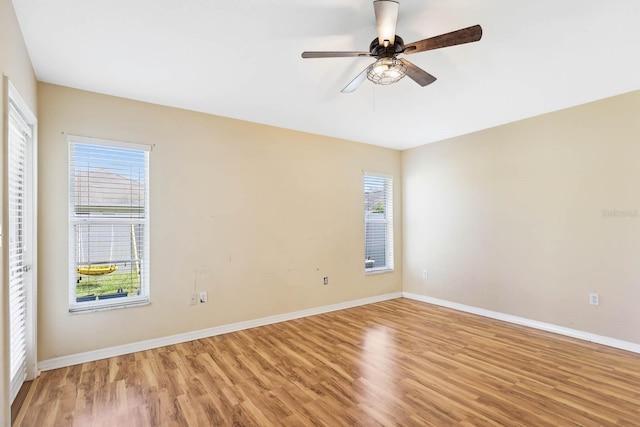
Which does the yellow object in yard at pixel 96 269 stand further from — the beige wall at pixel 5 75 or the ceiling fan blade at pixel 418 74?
the ceiling fan blade at pixel 418 74

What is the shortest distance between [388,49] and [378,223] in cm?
356

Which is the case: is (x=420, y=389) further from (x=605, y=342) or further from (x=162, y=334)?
(x=162, y=334)

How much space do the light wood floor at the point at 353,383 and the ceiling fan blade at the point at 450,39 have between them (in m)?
2.32

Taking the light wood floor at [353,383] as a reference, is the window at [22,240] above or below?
above

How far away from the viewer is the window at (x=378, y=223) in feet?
16.8

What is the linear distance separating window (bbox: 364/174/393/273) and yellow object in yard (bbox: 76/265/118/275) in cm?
341

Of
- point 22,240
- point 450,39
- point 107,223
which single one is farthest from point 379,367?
point 22,240

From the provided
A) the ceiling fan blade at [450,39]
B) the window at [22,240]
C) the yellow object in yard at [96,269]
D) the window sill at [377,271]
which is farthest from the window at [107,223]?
the window sill at [377,271]

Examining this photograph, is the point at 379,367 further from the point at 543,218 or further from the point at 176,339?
the point at 543,218

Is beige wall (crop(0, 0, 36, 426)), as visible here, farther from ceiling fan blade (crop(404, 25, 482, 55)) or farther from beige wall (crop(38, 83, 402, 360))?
ceiling fan blade (crop(404, 25, 482, 55))

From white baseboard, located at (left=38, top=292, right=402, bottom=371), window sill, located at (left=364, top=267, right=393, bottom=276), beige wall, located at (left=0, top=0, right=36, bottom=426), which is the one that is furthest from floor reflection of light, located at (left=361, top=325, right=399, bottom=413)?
beige wall, located at (left=0, top=0, right=36, bottom=426)

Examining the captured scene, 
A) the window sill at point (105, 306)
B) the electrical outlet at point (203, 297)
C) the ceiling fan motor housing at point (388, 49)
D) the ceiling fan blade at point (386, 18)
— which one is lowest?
the electrical outlet at point (203, 297)

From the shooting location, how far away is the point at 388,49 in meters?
1.97

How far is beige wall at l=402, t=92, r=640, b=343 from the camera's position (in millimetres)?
3176
